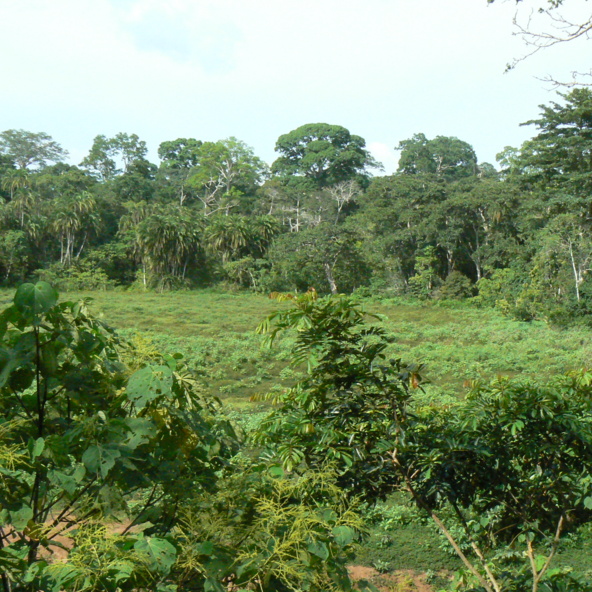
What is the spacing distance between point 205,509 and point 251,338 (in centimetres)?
1551

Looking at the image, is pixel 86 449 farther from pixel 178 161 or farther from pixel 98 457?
pixel 178 161

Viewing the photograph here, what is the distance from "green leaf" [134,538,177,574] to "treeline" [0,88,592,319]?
1838 centimetres

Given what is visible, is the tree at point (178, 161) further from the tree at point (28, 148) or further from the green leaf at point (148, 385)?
the green leaf at point (148, 385)

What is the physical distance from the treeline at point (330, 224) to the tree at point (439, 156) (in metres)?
0.10

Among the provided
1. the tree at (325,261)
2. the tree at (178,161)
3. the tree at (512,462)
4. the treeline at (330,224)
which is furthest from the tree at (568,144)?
the tree at (178,161)

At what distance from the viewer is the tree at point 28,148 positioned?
145 ft

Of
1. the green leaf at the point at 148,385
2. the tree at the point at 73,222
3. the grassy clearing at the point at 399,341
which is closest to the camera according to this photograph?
the green leaf at the point at 148,385

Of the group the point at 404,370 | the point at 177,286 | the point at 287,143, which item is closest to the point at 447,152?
the point at 287,143

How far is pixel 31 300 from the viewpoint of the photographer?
1.26 metres

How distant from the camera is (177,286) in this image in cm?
3036

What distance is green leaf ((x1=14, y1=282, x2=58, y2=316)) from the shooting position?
1261 mm

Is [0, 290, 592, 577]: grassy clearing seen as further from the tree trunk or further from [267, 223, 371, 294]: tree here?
[267, 223, 371, 294]: tree

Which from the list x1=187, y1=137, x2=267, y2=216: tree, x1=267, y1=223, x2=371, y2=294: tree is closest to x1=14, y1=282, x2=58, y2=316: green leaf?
x1=267, y1=223, x2=371, y2=294: tree

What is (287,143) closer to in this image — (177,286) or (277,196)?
(277,196)
